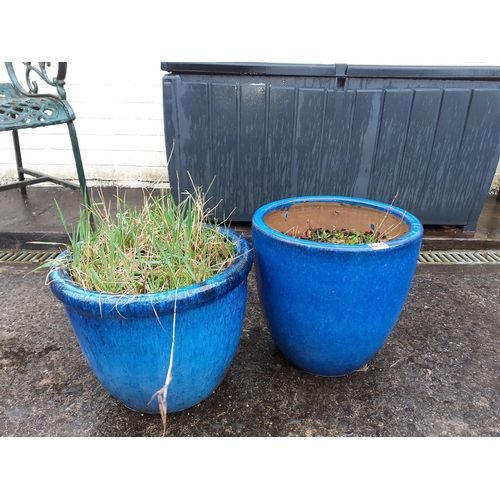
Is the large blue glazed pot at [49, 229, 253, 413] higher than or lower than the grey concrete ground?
higher

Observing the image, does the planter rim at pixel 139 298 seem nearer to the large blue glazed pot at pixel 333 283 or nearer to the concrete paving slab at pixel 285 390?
the large blue glazed pot at pixel 333 283

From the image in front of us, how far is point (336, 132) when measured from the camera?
2.55m

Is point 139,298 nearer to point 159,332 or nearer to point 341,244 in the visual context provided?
point 159,332

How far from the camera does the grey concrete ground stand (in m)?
1.43

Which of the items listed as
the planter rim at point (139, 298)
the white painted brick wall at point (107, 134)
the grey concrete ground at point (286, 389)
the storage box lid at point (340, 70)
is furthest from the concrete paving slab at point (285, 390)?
the white painted brick wall at point (107, 134)

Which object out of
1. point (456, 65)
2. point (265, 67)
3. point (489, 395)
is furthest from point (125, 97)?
point (489, 395)

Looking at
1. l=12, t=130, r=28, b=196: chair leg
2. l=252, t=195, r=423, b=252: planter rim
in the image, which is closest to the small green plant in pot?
l=252, t=195, r=423, b=252: planter rim

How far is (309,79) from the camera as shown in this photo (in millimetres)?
2432

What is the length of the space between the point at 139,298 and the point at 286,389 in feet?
2.48

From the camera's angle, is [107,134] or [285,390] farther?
[107,134]

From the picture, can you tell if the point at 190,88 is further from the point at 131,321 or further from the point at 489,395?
the point at 489,395

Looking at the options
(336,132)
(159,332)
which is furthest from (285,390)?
(336,132)

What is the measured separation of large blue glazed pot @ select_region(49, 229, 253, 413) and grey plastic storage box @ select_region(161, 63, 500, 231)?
4.31ft

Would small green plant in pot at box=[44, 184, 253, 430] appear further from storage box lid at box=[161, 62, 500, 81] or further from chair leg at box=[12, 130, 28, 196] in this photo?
chair leg at box=[12, 130, 28, 196]
